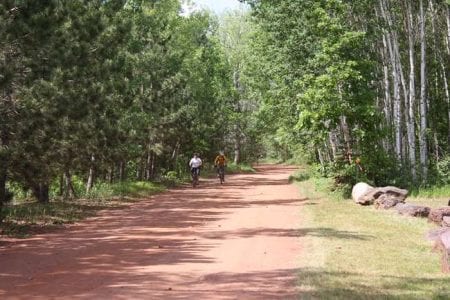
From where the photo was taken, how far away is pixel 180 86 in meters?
31.2

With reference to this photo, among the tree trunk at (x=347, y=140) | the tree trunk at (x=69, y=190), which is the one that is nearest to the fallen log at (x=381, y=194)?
the tree trunk at (x=347, y=140)

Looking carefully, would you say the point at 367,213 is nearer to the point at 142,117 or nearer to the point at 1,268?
the point at 1,268

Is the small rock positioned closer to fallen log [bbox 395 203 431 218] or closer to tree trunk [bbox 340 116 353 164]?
fallen log [bbox 395 203 431 218]

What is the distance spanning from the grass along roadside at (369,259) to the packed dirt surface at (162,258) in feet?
1.29

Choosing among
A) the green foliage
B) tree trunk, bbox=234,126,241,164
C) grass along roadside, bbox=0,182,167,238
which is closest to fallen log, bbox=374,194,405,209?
the green foliage

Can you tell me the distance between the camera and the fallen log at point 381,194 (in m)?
16.7

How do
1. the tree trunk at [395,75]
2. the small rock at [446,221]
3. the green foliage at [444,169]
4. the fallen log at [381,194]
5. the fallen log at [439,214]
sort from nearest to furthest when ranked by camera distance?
the small rock at [446,221]
the fallen log at [439,214]
the fallen log at [381,194]
the tree trunk at [395,75]
the green foliage at [444,169]

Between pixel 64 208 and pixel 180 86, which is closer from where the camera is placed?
pixel 64 208

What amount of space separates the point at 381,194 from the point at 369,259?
8.35 m

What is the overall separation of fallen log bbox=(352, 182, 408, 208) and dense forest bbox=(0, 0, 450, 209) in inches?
77.2

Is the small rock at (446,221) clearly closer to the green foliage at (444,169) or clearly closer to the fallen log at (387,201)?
the fallen log at (387,201)

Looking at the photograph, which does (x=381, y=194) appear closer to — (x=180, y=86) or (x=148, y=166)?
(x=180, y=86)

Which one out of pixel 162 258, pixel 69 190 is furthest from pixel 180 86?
pixel 162 258

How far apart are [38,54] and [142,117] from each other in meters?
14.9
